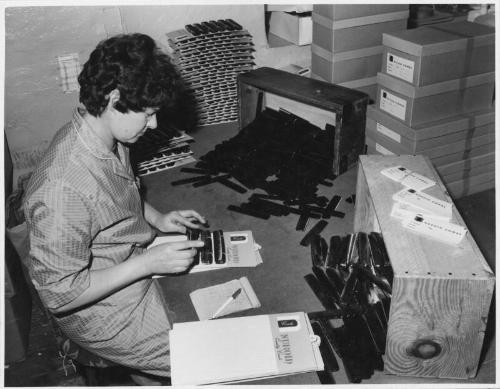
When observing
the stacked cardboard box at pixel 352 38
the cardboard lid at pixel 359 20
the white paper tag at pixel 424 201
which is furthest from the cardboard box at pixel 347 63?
the white paper tag at pixel 424 201

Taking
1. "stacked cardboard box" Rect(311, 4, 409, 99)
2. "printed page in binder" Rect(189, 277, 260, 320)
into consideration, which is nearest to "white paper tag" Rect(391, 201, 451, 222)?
"printed page in binder" Rect(189, 277, 260, 320)

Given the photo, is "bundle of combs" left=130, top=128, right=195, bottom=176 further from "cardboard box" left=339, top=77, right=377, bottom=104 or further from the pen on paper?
the pen on paper

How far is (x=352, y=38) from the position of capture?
10.1 ft

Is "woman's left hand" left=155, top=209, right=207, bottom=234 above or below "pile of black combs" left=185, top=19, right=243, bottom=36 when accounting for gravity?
below

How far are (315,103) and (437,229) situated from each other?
138 cm

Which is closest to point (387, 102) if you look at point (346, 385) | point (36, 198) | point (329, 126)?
point (329, 126)

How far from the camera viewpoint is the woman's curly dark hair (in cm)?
145

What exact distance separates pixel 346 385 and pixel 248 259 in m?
0.71

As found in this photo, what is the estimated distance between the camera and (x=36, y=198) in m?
1.40

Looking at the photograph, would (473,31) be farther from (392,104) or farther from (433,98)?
(392,104)

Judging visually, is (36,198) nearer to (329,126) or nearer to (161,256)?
(161,256)

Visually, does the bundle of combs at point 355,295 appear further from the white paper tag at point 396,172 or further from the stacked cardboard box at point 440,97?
the stacked cardboard box at point 440,97

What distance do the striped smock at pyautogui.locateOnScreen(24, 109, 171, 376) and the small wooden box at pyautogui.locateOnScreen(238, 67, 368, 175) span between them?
134 centimetres

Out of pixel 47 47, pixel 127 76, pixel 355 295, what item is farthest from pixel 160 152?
pixel 355 295
